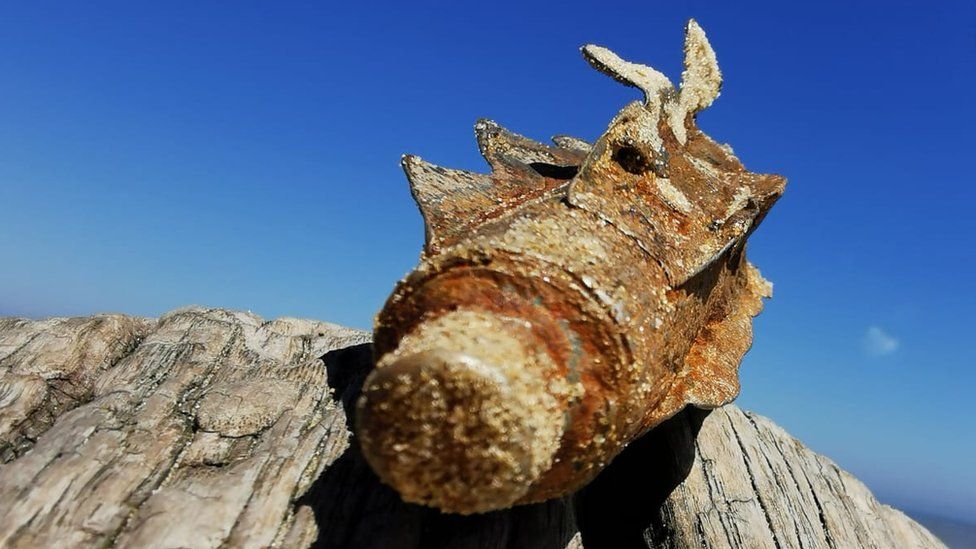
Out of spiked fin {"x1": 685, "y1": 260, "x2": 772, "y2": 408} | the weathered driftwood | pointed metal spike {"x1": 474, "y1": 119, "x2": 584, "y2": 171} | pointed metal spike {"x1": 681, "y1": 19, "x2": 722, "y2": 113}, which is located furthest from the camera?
pointed metal spike {"x1": 681, "y1": 19, "x2": 722, "y2": 113}

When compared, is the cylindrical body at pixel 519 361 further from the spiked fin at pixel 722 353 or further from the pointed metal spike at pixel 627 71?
the pointed metal spike at pixel 627 71

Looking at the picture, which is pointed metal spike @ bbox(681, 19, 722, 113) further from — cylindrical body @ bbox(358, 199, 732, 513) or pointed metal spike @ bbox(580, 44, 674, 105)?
cylindrical body @ bbox(358, 199, 732, 513)

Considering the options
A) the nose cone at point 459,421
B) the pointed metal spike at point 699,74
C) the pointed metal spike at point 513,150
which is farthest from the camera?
the pointed metal spike at point 699,74

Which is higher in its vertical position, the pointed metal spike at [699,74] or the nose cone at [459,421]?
the pointed metal spike at [699,74]

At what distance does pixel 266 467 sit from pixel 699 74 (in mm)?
3886

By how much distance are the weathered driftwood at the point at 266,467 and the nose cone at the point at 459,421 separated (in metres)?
1.06

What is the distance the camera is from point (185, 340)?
4.59m

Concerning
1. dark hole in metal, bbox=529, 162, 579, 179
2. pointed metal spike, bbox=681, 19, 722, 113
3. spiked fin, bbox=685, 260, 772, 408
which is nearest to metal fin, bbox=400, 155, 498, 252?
dark hole in metal, bbox=529, 162, 579, 179

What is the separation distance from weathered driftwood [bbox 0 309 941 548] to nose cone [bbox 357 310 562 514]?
3.47 ft

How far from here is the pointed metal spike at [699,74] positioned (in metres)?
4.91

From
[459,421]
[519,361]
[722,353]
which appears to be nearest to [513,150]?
[722,353]

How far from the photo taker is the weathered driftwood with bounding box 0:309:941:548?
9.86ft

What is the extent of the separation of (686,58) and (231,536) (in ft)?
13.9

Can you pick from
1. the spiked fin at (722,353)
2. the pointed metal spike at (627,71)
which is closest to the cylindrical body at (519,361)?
the spiked fin at (722,353)
